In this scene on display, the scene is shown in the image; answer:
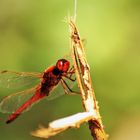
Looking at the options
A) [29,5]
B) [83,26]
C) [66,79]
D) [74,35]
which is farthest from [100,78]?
[74,35]

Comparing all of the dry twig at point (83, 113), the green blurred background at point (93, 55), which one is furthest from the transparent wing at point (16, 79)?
the green blurred background at point (93, 55)

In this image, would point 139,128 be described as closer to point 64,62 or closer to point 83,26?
point 83,26

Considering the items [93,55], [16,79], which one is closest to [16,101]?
[16,79]

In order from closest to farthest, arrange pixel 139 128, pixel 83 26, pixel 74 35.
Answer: pixel 74 35 → pixel 83 26 → pixel 139 128

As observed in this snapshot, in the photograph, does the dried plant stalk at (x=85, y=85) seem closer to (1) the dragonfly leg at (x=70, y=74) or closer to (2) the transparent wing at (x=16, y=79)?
(1) the dragonfly leg at (x=70, y=74)

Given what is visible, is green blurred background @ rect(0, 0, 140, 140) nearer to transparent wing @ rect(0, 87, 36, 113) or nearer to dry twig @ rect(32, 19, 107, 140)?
transparent wing @ rect(0, 87, 36, 113)

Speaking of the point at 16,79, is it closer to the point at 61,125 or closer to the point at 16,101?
the point at 16,101

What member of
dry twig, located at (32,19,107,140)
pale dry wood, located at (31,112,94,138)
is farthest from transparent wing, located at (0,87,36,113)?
pale dry wood, located at (31,112,94,138)

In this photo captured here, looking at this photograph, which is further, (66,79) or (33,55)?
(33,55)
